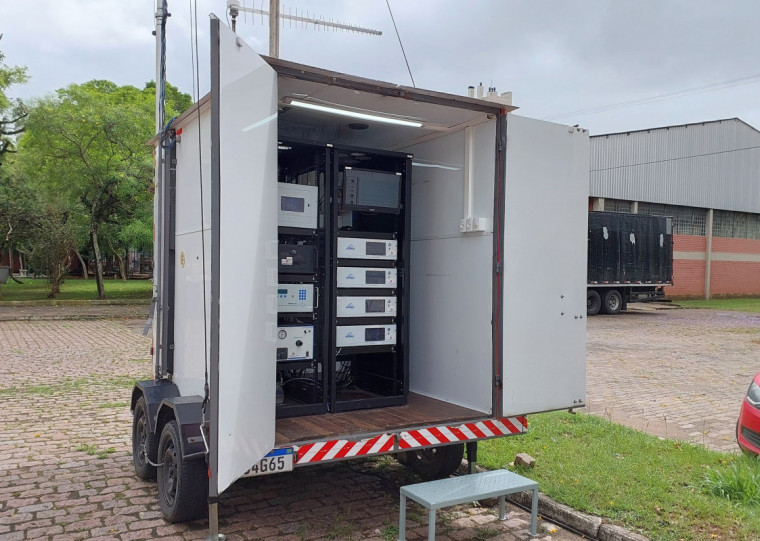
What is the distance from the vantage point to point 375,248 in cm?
571

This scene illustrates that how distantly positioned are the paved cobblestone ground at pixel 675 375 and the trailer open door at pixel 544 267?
265 cm

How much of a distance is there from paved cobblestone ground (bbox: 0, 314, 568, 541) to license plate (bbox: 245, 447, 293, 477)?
0.67 metres

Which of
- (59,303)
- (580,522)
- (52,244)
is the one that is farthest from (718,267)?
(580,522)

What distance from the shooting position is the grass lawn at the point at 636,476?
445cm

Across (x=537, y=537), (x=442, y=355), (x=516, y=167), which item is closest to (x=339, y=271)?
(x=442, y=355)

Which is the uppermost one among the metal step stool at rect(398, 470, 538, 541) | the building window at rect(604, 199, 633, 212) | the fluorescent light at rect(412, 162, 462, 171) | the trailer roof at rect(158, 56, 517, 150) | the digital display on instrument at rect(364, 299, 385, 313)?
the building window at rect(604, 199, 633, 212)

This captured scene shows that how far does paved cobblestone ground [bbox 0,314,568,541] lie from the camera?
4.55 metres

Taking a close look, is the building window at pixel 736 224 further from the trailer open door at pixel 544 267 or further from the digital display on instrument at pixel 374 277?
the digital display on instrument at pixel 374 277

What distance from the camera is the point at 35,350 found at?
1327cm

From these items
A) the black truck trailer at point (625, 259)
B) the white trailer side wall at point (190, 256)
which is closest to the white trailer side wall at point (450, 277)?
the white trailer side wall at point (190, 256)

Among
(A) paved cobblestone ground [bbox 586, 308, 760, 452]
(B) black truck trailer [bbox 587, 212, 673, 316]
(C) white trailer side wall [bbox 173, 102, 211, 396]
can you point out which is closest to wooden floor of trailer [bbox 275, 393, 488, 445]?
(C) white trailer side wall [bbox 173, 102, 211, 396]

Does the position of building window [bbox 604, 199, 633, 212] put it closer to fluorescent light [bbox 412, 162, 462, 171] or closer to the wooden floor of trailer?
fluorescent light [bbox 412, 162, 462, 171]

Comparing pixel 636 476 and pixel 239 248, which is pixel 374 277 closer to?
pixel 239 248

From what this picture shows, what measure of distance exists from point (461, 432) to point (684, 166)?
105 feet
